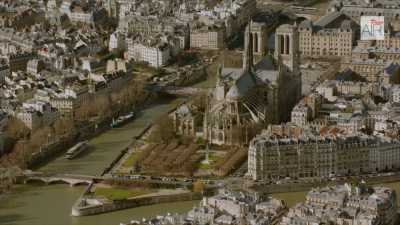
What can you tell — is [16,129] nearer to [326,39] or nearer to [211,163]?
[211,163]

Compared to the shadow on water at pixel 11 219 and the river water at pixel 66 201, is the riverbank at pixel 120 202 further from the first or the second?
the shadow on water at pixel 11 219

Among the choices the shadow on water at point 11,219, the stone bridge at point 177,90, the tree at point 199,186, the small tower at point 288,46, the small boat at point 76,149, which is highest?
the small tower at point 288,46

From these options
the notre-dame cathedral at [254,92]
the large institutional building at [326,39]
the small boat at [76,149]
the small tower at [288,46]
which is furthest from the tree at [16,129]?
the large institutional building at [326,39]

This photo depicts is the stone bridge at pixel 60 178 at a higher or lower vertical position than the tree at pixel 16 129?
lower

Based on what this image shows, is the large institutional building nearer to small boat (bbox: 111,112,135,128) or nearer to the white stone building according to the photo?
the white stone building

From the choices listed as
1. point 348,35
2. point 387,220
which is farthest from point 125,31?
point 387,220

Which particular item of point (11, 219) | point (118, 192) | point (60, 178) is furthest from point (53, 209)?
point (60, 178)

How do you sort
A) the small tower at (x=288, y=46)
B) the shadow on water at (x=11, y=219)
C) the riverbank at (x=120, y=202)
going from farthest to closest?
the small tower at (x=288, y=46), the riverbank at (x=120, y=202), the shadow on water at (x=11, y=219)
